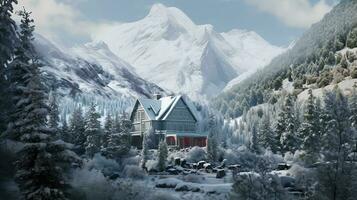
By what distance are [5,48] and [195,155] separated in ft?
148

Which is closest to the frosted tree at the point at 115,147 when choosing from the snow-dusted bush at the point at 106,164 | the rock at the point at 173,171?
the snow-dusted bush at the point at 106,164

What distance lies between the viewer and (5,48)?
26.6 meters

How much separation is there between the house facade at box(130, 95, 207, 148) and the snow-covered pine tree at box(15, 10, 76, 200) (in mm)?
61298

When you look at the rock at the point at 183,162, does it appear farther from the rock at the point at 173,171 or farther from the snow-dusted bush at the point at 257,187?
the snow-dusted bush at the point at 257,187

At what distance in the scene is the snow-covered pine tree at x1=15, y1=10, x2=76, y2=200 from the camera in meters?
20.4

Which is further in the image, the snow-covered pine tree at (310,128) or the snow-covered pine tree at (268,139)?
the snow-covered pine tree at (268,139)

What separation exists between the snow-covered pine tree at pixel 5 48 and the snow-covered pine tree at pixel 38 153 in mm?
6503

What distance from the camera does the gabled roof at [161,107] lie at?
279 feet

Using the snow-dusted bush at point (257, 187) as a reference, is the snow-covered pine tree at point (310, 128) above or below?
above

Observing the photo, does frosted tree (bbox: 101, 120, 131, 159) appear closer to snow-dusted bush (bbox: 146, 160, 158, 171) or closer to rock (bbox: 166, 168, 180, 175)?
snow-dusted bush (bbox: 146, 160, 158, 171)

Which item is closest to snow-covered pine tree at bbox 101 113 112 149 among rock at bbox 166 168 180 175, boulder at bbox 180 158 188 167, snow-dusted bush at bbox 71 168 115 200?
rock at bbox 166 168 180 175

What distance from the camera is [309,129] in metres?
65.4

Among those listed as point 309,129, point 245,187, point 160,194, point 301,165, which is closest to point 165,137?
point 309,129

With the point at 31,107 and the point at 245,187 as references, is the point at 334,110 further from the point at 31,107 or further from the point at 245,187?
the point at 31,107
